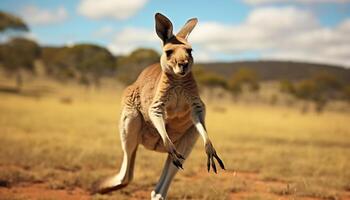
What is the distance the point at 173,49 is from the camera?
12.7 feet

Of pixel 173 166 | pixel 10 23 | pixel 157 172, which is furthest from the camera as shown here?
pixel 10 23

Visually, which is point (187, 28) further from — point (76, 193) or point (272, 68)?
point (272, 68)

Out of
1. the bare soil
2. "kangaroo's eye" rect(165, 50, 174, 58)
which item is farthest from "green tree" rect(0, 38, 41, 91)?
"kangaroo's eye" rect(165, 50, 174, 58)

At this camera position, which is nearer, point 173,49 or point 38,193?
point 173,49

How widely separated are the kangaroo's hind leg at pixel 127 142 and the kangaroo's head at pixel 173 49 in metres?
0.90

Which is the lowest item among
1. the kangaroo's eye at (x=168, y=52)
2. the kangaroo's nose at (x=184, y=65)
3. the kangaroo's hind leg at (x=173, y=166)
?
the kangaroo's hind leg at (x=173, y=166)

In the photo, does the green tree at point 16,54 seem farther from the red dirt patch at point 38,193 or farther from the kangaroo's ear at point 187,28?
the kangaroo's ear at point 187,28

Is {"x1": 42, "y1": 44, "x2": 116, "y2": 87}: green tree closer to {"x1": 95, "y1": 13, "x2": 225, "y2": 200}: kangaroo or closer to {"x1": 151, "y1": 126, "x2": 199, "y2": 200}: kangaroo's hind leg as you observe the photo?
{"x1": 95, "y1": 13, "x2": 225, "y2": 200}: kangaroo

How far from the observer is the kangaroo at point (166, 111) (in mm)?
3865

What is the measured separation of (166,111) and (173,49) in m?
0.68

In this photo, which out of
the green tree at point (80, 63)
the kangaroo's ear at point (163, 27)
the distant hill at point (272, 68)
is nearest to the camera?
the kangaroo's ear at point (163, 27)

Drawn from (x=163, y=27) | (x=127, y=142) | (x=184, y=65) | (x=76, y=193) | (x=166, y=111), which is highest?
(x=163, y=27)

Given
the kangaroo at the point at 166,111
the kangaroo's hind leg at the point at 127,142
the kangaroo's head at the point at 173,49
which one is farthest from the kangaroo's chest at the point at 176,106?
the kangaroo's hind leg at the point at 127,142

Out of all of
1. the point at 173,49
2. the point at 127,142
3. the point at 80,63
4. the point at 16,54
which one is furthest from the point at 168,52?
the point at 80,63
